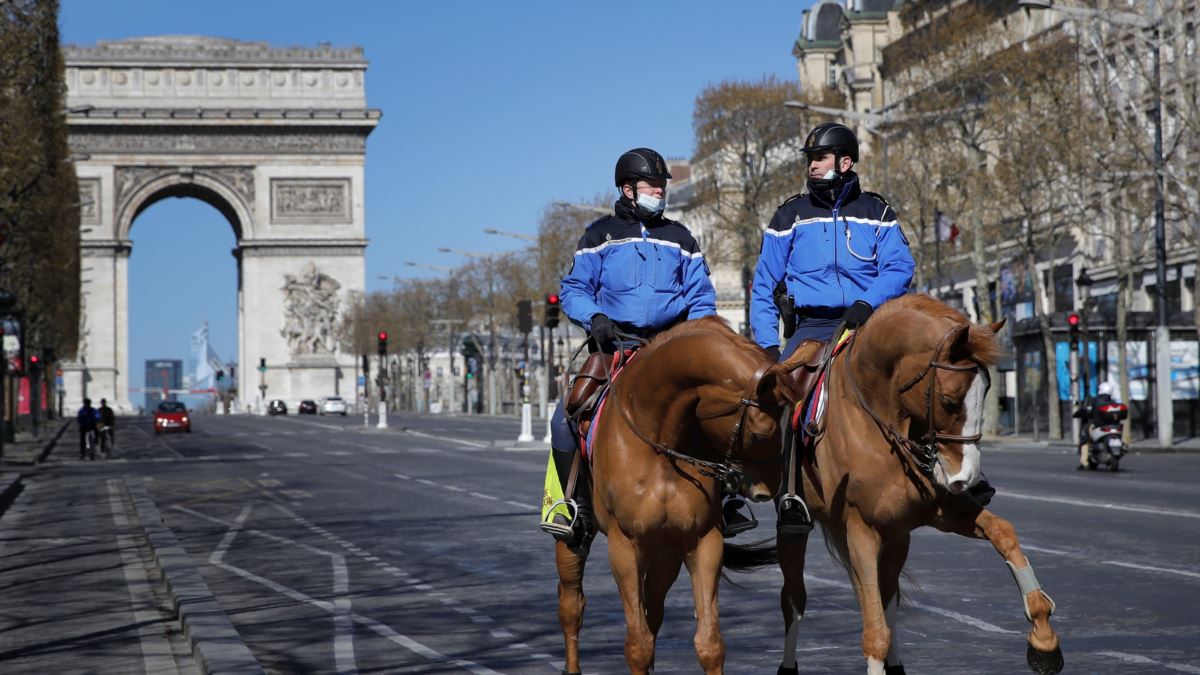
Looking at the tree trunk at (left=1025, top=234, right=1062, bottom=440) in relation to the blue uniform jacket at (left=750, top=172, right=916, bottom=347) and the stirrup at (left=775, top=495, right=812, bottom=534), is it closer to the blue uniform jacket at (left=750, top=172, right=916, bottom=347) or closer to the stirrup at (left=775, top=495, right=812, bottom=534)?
the blue uniform jacket at (left=750, top=172, right=916, bottom=347)

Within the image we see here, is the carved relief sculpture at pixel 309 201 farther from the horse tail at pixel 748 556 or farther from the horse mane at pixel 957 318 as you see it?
the horse mane at pixel 957 318

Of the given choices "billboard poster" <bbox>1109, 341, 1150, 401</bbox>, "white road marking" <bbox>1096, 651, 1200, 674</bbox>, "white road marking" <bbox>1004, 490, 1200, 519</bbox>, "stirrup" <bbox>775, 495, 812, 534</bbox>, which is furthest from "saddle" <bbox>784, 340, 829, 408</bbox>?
"billboard poster" <bbox>1109, 341, 1150, 401</bbox>

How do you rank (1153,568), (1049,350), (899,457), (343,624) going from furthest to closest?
(1049,350), (1153,568), (343,624), (899,457)

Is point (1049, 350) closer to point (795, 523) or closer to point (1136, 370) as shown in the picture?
point (1136, 370)

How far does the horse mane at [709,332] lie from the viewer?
23.3 ft

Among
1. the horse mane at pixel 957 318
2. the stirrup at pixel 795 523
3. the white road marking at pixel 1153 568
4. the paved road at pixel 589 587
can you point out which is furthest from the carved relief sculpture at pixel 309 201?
the horse mane at pixel 957 318

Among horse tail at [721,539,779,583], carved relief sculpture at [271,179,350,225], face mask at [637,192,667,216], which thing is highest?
carved relief sculpture at [271,179,350,225]

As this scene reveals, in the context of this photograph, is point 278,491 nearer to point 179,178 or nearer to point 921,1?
point 921,1

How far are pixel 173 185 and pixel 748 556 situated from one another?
9663 cm

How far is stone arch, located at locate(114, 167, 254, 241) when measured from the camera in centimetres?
10038

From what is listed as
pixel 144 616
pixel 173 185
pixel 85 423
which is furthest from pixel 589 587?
pixel 173 185

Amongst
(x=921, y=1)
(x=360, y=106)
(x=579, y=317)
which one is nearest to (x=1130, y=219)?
(x=921, y=1)

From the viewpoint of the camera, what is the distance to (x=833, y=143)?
8672 mm

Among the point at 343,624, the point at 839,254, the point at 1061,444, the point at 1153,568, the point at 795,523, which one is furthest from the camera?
the point at 1061,444
